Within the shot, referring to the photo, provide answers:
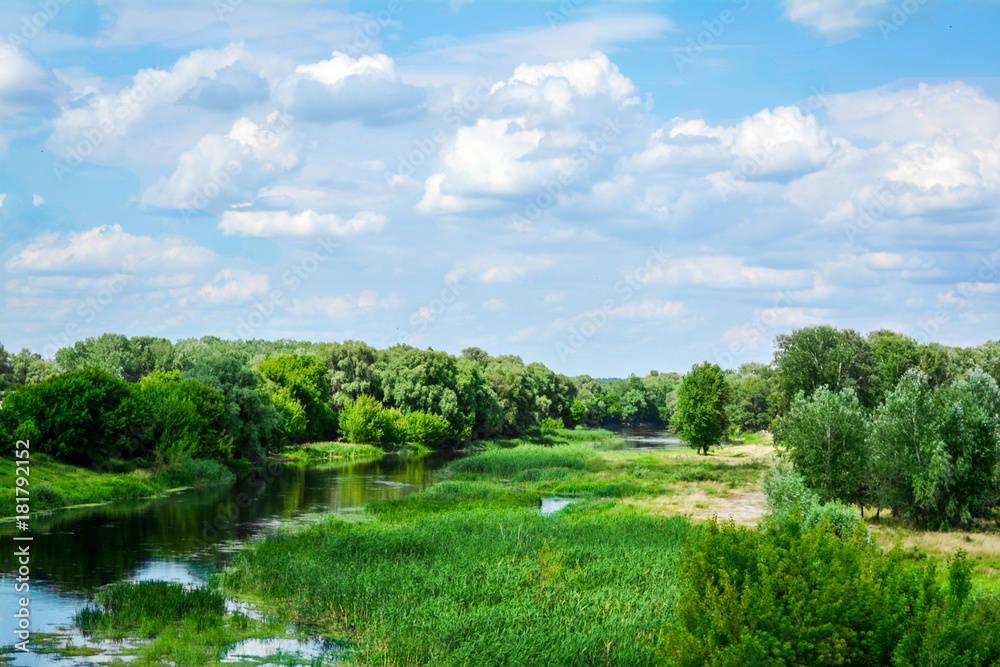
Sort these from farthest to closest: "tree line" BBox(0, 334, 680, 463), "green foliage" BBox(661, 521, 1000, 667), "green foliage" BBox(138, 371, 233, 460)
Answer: "green foliage" BBox(138, 371, 233, 460) → "tree line" BBox(0, 334, 680, 463) → "green foliage" BBox(661, 521, 1000, 667)

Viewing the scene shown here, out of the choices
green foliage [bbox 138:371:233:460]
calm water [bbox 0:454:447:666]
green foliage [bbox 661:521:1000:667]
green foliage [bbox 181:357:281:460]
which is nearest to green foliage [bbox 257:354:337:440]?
green foliage [bbox 181:357:281:460]

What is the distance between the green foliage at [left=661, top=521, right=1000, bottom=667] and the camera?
1302 cm

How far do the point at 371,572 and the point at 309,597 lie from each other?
2970 millimetres

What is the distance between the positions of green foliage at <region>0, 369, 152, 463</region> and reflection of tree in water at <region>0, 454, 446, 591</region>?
536 centimetres

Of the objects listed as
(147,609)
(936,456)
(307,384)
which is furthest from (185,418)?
(936,456)

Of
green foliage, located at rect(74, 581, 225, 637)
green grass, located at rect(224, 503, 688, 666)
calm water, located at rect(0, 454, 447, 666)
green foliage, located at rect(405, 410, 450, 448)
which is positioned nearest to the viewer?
green grass, located at rect(224, 503, 688, 666)

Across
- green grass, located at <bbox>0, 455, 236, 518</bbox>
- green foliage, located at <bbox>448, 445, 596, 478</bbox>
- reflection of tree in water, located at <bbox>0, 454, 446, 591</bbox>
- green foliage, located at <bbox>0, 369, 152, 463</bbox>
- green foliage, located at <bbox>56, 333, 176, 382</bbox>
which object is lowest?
green foliage, located at <bbox>448, 445, 596, 478</bbox>

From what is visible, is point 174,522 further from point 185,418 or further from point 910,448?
point 910,448

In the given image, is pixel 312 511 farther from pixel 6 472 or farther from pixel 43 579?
pixel 43 579

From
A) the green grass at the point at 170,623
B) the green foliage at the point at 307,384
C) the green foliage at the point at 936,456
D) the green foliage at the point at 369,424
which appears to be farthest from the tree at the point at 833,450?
the green foliage at the point at 369,424

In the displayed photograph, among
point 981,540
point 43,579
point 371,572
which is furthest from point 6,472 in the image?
point 981,540

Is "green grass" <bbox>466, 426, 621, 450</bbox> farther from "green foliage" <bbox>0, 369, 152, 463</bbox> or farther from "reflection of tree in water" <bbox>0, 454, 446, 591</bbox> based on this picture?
"green foliage" <bbox>0, 369, 152, 463</bbox>

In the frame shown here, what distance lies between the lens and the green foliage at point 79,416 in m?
45.8

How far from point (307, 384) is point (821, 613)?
8167cm
